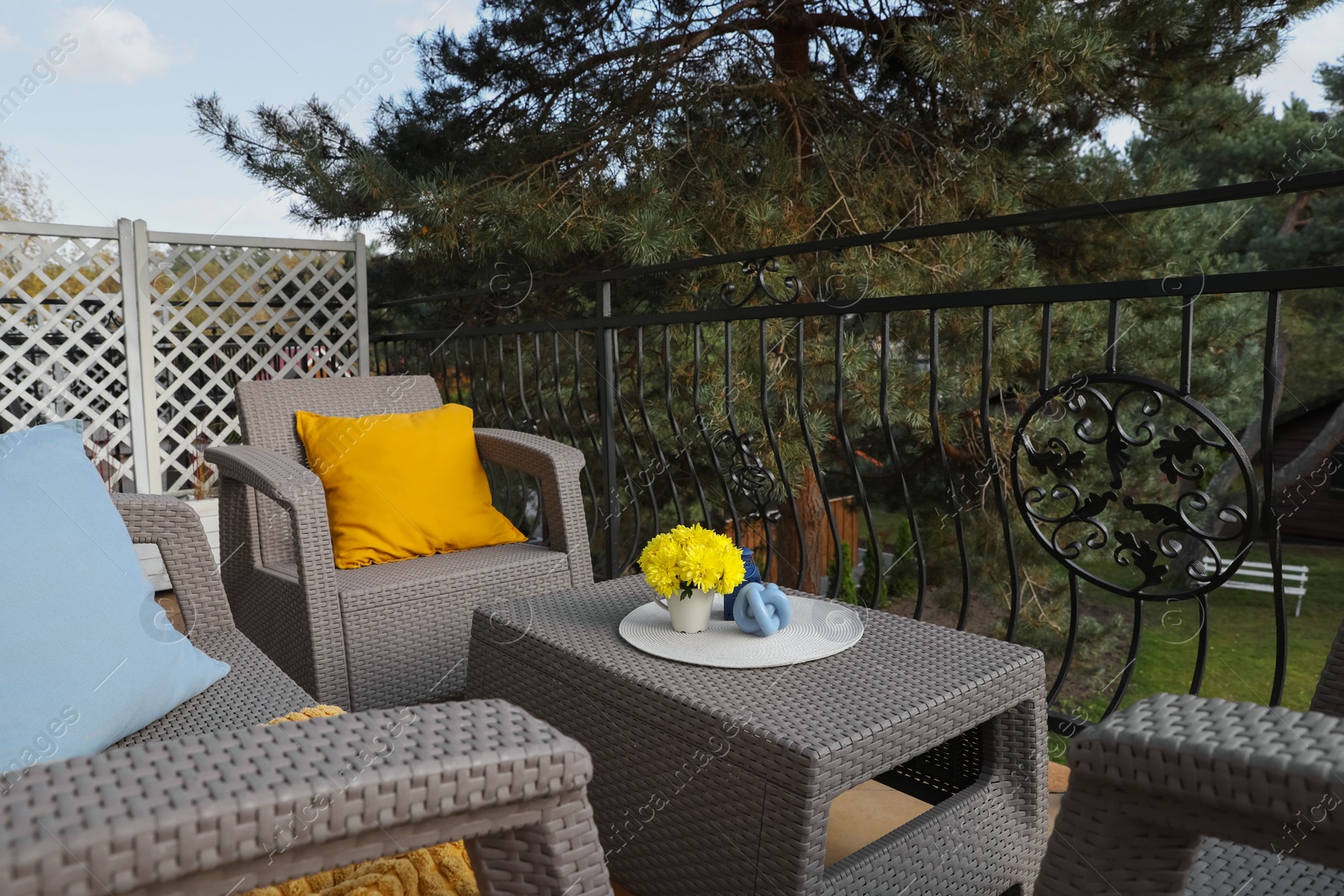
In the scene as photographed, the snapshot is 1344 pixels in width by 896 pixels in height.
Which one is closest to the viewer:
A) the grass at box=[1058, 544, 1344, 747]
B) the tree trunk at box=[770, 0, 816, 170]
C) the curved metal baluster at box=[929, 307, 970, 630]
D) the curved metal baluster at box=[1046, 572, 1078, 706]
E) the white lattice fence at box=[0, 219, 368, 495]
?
the curved metal baluster at box=[1046, 572, 1078, 706]

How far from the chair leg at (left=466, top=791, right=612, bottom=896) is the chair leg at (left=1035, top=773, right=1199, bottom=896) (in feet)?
1.19

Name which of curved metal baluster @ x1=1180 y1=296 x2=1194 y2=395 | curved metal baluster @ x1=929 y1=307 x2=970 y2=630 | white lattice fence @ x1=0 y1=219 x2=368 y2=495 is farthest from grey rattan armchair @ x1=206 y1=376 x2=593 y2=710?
white lattice fence @ x1=0 y1=219 x2=368 y2=495

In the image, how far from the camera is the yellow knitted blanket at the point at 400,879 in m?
0.82

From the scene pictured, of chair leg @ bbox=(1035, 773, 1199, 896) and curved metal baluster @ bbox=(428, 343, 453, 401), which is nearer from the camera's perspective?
chair leg @ bbox=(1035, 773, 1199, 896)

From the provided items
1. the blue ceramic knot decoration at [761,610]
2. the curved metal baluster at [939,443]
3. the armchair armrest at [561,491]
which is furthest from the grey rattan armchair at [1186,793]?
the armchair armrest at [561,491]

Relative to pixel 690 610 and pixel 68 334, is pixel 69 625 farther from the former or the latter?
pixel 68 334

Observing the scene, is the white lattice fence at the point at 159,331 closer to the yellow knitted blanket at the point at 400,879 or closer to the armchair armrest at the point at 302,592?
the armchair armrest at the point at 302,592

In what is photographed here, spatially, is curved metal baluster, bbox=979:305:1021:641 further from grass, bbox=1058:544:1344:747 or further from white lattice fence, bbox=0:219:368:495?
grass, bbox=1058:544:1344:747

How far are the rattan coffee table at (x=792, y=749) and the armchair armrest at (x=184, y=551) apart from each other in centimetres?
48

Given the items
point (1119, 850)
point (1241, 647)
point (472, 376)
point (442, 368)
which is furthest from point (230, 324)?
point (1241, 647)

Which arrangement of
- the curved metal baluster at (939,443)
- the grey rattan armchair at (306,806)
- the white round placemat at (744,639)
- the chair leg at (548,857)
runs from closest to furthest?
the grey rattan armchair at (306,806)
the chair leg at (548,857)
the white round placemat at (744,639)
the curved metal baluster at (939,443)

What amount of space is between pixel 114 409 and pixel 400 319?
2043 mm

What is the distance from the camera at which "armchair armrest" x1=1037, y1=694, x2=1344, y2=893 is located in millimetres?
558

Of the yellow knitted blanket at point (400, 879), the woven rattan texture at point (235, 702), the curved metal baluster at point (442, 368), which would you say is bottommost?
the yellow knitted blanket at point (400, 879)
